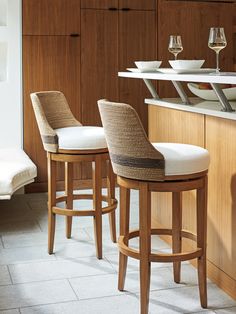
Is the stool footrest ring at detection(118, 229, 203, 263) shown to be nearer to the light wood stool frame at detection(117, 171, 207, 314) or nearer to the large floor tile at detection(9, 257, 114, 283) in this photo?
the light wood stool frame at detection(117, 171, 207, 314)

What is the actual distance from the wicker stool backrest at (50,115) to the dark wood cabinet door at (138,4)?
1756 millimetres

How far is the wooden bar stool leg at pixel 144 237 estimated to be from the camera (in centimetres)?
247

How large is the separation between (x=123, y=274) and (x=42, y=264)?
2.17 ft

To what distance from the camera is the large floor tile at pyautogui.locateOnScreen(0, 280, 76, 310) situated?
271 cm

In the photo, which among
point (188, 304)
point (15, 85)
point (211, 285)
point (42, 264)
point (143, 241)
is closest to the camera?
point (143, 241)

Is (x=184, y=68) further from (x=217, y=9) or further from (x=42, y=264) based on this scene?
(x=217, y=9)

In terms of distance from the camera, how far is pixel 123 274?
279cm

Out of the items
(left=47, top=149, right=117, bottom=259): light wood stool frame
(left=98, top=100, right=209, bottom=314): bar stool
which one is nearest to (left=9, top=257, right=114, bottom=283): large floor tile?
(left=47, top=149, right=117, bottom=259): light wood stool frame

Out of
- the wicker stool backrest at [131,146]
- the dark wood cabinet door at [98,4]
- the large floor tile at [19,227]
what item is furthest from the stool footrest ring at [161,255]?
the dark wood cabinet door at [98,4]

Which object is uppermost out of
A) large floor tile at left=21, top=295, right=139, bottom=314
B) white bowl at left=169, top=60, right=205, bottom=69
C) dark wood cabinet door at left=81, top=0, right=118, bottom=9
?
dark wood cabinet door at left=81, top=0, right=118, bottom=9

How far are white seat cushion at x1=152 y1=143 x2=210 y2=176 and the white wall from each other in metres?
2.72

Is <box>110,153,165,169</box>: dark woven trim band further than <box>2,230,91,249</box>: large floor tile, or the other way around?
<box>2,230,91,249</box>: large floor tile

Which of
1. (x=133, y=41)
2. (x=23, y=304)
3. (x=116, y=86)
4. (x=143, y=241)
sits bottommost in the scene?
(x=23, y=304)

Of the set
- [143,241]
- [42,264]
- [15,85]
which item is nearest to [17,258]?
[42,264]
